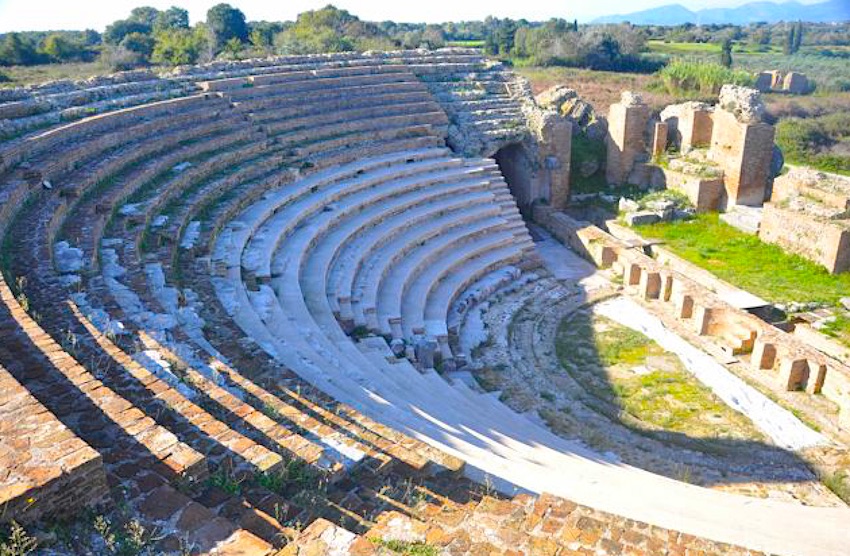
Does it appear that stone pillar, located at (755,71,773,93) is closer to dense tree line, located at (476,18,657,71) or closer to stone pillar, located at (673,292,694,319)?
dense tree line, located at (476,18,657,71)

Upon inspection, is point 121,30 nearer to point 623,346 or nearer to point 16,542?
point 623,346

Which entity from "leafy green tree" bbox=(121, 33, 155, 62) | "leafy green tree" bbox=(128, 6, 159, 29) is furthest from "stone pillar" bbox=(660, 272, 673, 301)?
"leafy green tree" bbox=(128, 6, 159, 29)

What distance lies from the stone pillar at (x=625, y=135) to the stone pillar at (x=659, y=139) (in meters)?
0.30

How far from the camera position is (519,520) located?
4.10m

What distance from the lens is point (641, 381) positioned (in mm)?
10180

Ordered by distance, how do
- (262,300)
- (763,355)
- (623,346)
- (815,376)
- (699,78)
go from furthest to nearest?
(699,78)
(623,346)
(763,355)
(815,376)
(262,300)

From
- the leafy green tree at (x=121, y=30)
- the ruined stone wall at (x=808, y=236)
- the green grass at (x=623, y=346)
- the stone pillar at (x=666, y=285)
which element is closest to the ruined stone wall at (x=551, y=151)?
the ruined stone wall at (x=808, y=236)

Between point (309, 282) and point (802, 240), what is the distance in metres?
9.97

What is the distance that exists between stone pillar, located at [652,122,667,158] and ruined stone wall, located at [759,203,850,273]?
388cm

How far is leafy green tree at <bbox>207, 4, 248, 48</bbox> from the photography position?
Answer: 34.8 m

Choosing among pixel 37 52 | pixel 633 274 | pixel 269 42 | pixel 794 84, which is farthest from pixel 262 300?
pixel 794 84

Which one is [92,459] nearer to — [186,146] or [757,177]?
[186,146]

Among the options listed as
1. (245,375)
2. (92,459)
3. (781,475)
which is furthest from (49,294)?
(781,475)

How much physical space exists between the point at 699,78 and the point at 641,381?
72.2 feet
